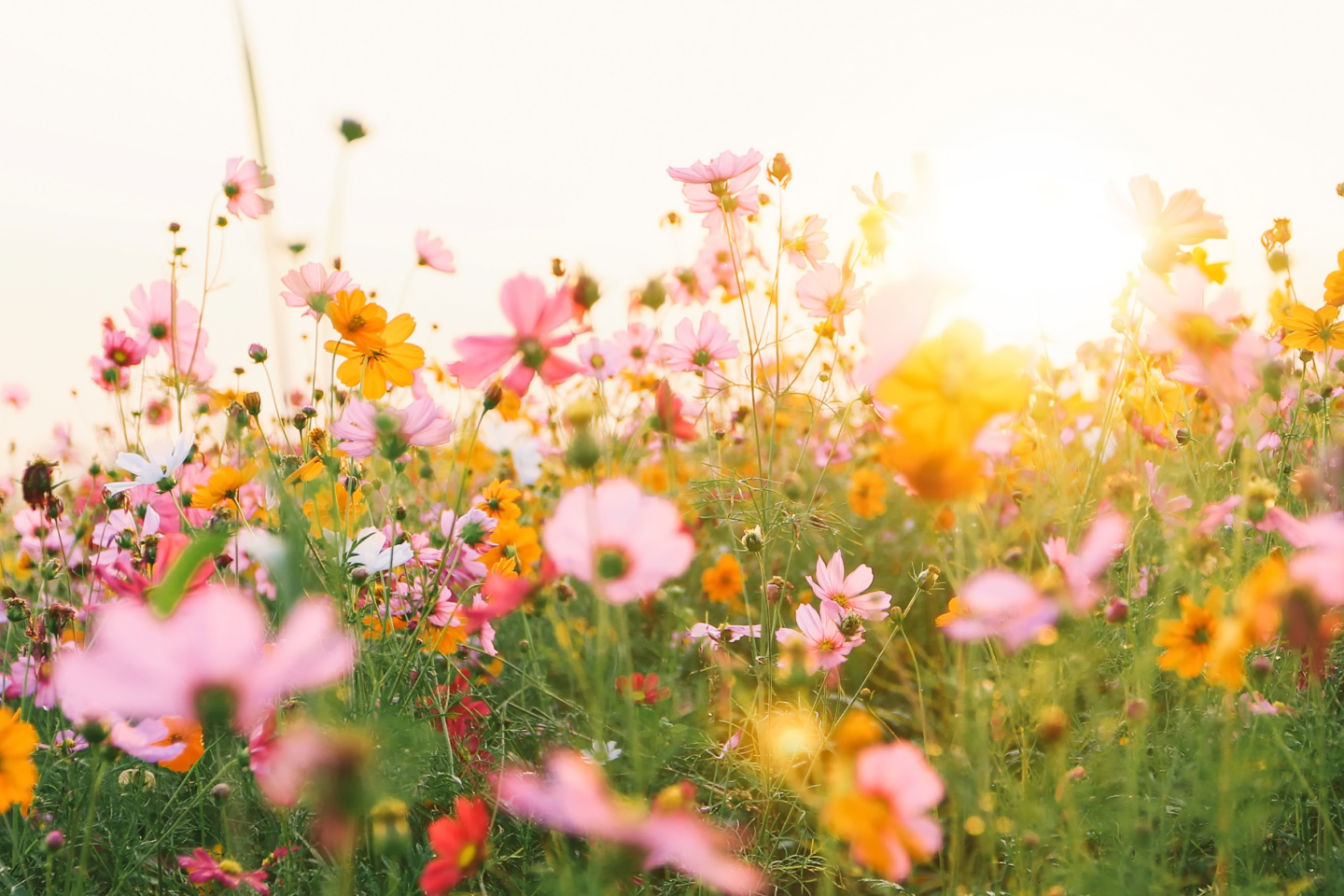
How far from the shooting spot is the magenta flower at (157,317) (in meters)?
1.39

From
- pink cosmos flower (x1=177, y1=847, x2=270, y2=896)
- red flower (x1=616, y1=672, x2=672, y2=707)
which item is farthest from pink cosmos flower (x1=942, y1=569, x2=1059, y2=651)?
pink cosmos flower (x1=177, y1=847, x2=270, y2=896)

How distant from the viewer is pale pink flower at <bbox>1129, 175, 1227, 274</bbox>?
75cm

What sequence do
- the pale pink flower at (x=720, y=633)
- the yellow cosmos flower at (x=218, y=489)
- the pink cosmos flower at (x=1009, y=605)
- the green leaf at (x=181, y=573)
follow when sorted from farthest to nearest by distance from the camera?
the yellow cosmos flower at (x=218, y=489) < the pale pink flower at (x=720, y=633) < the pink cosmos flower at (x=1009, y=605) < the green leaf at (x=181, y=573)

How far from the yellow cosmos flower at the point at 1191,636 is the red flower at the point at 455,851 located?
1.83ft

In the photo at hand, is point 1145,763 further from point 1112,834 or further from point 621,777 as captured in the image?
point 621,777

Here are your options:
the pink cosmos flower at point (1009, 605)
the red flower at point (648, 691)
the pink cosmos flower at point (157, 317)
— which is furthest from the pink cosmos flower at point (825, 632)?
the pink cosmos flower at point (157, 317)

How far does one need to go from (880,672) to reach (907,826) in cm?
116

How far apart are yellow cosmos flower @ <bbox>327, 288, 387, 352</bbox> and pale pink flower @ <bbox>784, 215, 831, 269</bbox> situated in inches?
23.2

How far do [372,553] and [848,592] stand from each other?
1.79ft

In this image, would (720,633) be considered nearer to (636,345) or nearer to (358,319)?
(358,319)

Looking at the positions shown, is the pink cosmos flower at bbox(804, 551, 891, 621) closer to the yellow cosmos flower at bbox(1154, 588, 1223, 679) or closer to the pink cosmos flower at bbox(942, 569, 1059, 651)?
the yellow cosmos flower at bbox(1154, 588, 1223, 679)

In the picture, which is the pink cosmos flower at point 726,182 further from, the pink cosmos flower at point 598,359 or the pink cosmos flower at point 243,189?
the pink cosmos flower at point 243,189

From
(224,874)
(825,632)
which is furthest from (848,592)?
(224,874)

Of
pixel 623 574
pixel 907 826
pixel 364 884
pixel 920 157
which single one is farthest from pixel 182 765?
pixel 920 157
